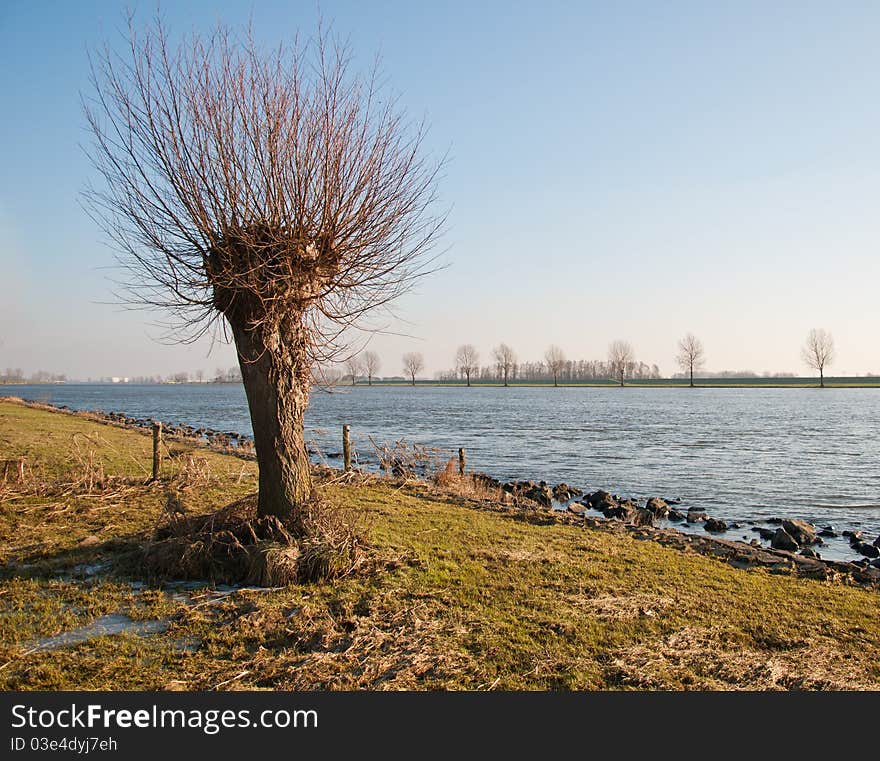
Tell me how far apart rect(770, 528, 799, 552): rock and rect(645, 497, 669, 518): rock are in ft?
11.6

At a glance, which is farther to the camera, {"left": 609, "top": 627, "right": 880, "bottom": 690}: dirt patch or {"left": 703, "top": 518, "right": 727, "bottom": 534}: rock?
{"left": 703, "top": 518, "right": 727, "bottom": 534}: rock

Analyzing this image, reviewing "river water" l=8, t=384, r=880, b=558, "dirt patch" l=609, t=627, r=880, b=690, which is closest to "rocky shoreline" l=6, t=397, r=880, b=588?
"river water" l=8, t=384, r=880, b=558

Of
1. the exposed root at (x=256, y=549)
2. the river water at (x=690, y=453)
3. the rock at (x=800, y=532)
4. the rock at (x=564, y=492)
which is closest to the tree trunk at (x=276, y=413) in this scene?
the exposed root at (x=256, y=549)

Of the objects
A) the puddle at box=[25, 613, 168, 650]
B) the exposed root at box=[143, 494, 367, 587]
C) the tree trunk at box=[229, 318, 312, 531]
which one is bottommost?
the puddle at box=[25, 613, 168, 650]

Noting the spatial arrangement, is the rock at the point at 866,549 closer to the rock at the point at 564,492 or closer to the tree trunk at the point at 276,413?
the rock at the point at 564,492

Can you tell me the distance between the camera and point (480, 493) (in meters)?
18.5

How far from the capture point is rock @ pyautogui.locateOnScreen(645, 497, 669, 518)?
747 inches

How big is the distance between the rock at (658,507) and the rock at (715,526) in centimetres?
147

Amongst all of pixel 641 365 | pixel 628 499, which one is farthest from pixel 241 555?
pixel 641 365

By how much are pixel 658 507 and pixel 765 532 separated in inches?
126

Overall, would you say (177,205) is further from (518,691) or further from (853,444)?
(853,444)

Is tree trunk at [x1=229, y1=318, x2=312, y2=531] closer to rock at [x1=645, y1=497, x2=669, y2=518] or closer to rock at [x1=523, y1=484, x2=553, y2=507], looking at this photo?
rock at [x1=523, y1=484, x2=553, y2=507]

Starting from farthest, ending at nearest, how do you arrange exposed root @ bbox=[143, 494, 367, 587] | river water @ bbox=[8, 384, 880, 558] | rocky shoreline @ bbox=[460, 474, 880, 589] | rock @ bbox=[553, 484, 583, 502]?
river water @ bbox=[8, 384, 880, 558] < rock @ bbox=[553, 484, 583, 502] < rocky shoreline @ bbox=[460, 474, 880, 589] < exposed root @ bbox=[143, 494, 367, 587]

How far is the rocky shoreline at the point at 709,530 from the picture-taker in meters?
11.8
